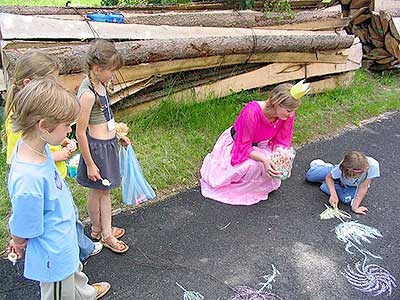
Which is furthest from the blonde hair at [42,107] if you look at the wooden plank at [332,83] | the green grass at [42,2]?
the green grass at [42,2]

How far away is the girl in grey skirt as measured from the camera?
8.27ft

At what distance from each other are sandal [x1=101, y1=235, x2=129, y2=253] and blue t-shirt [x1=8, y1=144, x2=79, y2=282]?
922 millimetres

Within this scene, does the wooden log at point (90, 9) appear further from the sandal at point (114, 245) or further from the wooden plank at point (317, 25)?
the sandal at point (114, 245)

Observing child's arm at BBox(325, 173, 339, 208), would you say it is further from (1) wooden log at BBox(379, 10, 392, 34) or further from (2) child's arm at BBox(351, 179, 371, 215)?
(1) wooden log at BBox(379, 10, 392, 34)

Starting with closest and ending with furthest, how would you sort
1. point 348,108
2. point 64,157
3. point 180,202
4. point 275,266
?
point 64,157, point 275,266, point 180,202, point 348,108

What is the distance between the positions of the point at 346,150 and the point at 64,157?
3.12 meters

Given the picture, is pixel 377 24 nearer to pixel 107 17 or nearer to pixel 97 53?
pixel 107 17

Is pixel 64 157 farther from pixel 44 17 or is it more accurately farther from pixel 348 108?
pixel 348 108

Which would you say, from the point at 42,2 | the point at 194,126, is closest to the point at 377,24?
the point at 194,126

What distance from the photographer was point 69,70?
13.6ft

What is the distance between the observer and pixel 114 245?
3.02 meters

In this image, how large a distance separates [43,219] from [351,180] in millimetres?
2458

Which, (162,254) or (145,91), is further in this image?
(145,91)

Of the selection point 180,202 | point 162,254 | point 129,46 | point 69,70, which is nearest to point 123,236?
point 162,254
